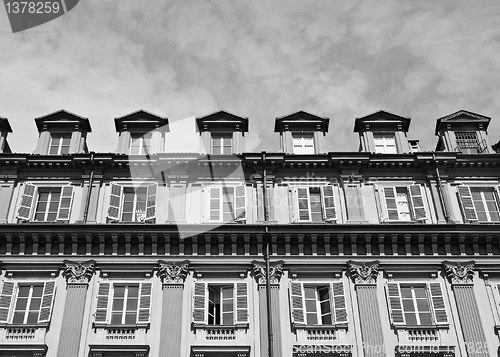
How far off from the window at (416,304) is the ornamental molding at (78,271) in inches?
519

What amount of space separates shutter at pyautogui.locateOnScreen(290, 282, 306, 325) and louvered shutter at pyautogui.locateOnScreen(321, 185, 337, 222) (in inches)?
154

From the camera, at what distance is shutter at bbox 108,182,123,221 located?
28.8m

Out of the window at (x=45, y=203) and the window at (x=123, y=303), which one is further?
the window at (x=45, y=203)

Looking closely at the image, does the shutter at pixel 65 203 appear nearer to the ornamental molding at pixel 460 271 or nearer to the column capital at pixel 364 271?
the column capital at pixel 364 271

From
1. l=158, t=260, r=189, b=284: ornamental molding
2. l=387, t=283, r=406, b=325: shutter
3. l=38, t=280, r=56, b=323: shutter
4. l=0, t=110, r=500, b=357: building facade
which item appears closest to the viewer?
l=0, t=110, r=500, b=357: building facade

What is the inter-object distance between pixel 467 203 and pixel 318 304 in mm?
9218

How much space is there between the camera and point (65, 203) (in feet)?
96.0

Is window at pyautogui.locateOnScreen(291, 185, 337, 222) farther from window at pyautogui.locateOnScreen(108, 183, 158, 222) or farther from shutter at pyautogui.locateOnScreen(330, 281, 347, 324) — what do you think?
window at pyautogui.locateOnScreen(108, 183, 158, 222)

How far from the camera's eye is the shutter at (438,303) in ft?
84.8

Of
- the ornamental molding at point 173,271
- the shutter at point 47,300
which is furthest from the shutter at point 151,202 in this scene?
the shutter at point 47,300

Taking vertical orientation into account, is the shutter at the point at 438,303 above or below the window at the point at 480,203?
below

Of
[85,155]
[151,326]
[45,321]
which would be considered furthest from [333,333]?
[85,155]

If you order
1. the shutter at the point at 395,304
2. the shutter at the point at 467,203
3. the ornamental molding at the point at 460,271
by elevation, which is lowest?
the shutter at the point at 395,304

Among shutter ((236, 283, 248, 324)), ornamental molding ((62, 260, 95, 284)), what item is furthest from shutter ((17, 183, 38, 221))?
shutter ((236, 283, 248, 324))
